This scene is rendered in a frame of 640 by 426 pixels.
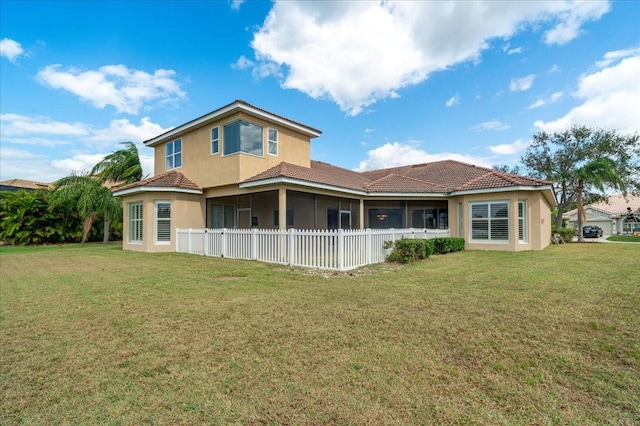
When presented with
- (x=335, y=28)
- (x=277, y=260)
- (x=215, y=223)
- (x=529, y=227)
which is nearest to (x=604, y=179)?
(x=529, y=227)

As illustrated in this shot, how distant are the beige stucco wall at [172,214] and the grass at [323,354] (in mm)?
8277

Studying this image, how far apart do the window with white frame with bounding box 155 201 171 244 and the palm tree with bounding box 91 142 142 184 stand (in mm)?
10878

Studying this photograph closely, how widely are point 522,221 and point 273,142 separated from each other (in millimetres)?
12659

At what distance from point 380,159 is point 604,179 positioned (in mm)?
17560

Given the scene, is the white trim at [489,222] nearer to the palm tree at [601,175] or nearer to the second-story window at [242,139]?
the second-story window at [242,139]

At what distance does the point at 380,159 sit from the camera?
32344 mm

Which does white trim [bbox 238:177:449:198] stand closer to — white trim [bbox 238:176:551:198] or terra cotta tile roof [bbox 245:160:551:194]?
white trim [bbox 238:176:551:198]

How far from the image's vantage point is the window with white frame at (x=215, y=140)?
14859mm

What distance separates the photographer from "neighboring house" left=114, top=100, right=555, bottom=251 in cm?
1406

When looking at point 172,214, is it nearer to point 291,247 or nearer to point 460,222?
point 291,247

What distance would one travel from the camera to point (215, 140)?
15.0 m

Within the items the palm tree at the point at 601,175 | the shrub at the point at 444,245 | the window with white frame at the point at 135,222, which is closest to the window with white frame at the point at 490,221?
the shrub at the point at 444,245

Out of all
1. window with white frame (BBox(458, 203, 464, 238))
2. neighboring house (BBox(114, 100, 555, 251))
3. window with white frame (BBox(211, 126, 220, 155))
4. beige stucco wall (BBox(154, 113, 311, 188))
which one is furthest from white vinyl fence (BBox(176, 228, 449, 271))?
window with white frame (BBox(211, 126, 220, 155))

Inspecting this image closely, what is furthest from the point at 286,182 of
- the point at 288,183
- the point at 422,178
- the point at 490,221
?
the point at 422,178
